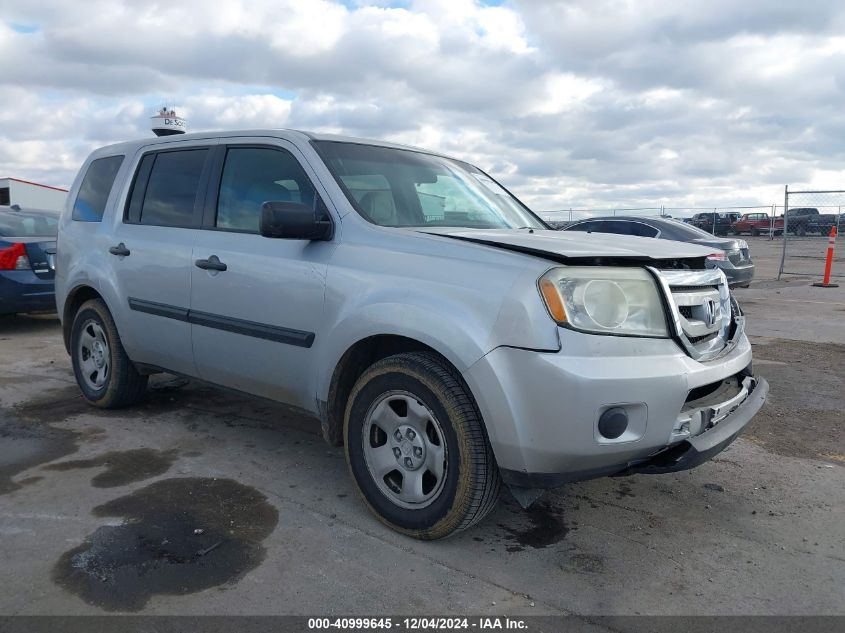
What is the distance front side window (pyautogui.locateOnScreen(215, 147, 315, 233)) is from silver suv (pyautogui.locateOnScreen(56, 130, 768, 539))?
0.04 feet

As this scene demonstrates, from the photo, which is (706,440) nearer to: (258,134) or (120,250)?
(258,134)

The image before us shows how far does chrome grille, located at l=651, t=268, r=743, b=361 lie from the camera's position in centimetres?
297

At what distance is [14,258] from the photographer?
26.5 feet

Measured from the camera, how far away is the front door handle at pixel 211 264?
3934 mm

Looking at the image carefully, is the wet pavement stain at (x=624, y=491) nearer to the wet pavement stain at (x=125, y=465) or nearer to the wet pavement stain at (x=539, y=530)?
the wet pavement stain at (x=539, y=530)

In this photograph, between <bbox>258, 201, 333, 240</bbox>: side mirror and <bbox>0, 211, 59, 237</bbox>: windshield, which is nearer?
<bbox>258, 201, 333, 240</bbox>: side mirror

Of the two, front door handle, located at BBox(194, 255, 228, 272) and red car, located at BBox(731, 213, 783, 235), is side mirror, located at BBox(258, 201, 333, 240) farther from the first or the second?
red car, located at BBox(731, 213, 783, 235)

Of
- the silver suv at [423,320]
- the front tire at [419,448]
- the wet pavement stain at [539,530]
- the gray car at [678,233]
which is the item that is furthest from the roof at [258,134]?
the gray car at [678,233]

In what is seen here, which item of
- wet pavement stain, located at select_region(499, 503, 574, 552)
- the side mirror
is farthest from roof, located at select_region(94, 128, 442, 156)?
wet pavement stain, located at select_region(499, 503, 574, 552)

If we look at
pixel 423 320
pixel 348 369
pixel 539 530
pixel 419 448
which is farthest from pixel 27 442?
pixel 539 530

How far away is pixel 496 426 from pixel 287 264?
4.69ft

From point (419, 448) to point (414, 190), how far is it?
154cm

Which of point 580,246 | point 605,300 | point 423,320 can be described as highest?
point 580,246

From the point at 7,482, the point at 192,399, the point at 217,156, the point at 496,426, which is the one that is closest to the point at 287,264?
the point at 217,156
